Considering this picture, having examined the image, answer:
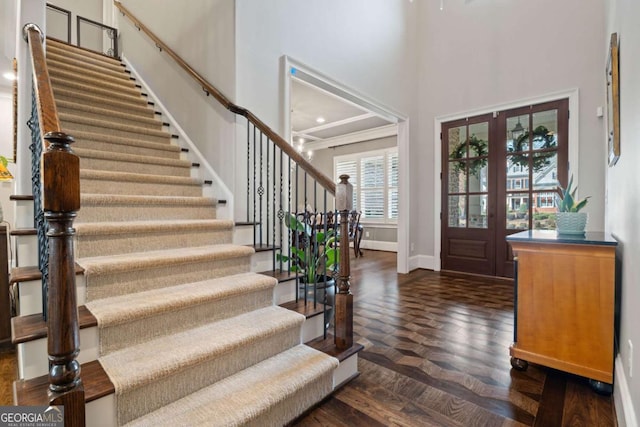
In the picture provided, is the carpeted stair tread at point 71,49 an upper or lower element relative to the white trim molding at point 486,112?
upper

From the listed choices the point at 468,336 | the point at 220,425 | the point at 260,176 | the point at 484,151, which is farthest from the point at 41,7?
the point at 484,151

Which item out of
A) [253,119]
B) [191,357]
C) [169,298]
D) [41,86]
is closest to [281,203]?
[253,119]

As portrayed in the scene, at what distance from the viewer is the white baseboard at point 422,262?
4.98m

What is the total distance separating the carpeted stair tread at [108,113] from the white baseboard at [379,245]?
5282 mm

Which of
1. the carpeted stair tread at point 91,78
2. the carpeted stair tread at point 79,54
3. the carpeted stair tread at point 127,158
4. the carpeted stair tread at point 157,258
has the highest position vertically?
the carpeted stair tread at point 79,54

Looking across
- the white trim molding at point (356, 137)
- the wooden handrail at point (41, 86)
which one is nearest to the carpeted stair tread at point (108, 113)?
the wooden handrail at point (41, 86)

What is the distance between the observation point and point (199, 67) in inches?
122

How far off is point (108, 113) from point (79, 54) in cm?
210

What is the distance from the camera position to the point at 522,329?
6.47 feet

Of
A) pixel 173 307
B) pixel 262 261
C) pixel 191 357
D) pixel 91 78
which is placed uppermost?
pixel 91 78

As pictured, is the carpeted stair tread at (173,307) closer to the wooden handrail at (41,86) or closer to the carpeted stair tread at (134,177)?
the wooden handrail at (41,86)

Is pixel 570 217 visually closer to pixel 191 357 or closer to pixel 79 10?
pixel 191 357

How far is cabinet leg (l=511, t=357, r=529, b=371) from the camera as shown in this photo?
6.36 feet

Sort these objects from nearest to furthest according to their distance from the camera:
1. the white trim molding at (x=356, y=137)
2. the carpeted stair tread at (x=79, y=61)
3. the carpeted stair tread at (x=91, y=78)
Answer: the carpeted stair tread at (x=91, y=78) → the carpeted stair tread at (x=79, y=61) → the white trim molding at (x=356, y=137)
